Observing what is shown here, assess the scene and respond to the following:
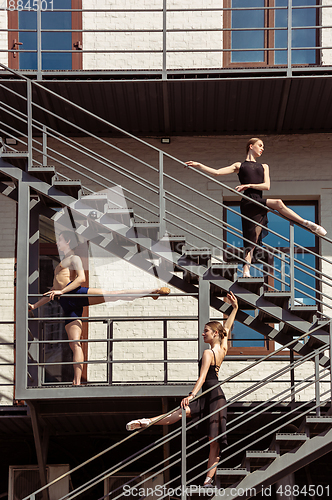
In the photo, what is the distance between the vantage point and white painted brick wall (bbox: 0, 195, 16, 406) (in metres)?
11.1

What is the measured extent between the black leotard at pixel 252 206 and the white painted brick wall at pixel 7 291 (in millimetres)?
4451

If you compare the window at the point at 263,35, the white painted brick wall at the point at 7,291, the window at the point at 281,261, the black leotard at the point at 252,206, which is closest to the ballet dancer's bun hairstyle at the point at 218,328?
the black leotard at the point at 252,206

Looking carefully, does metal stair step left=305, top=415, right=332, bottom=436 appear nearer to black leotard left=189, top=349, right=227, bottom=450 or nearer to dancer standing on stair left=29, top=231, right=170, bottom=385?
black leotard left=189, top=349, right=227, bottom=450

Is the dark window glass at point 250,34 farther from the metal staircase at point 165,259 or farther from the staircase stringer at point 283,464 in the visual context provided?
the staircase stringer at point 283,464

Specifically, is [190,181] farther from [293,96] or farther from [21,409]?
[21,409]

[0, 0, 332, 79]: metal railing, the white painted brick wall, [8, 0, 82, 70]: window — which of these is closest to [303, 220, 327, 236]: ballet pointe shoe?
[0, 0, 332, 79]: metal railing

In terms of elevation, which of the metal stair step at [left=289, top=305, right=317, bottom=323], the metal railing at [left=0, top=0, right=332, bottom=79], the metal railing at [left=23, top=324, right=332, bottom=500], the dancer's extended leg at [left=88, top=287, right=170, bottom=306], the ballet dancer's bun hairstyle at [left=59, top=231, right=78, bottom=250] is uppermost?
the metal railing at [left=0, top=0, right=332, bottom=79]

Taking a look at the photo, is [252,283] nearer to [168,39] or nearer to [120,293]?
[120,293]

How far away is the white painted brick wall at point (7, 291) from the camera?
11.1 meters

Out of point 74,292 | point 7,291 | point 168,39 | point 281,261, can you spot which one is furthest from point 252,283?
point 168,39

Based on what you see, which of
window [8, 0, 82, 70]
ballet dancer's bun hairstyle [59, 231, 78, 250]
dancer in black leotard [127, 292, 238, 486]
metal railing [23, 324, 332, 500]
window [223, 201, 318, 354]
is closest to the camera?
metal railing [23, 324, 332, 500]

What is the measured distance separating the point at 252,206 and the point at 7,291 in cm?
474

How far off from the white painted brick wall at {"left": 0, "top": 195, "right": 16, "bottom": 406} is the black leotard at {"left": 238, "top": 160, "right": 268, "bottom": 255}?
4.45 meters

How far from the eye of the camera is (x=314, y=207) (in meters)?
11.9
